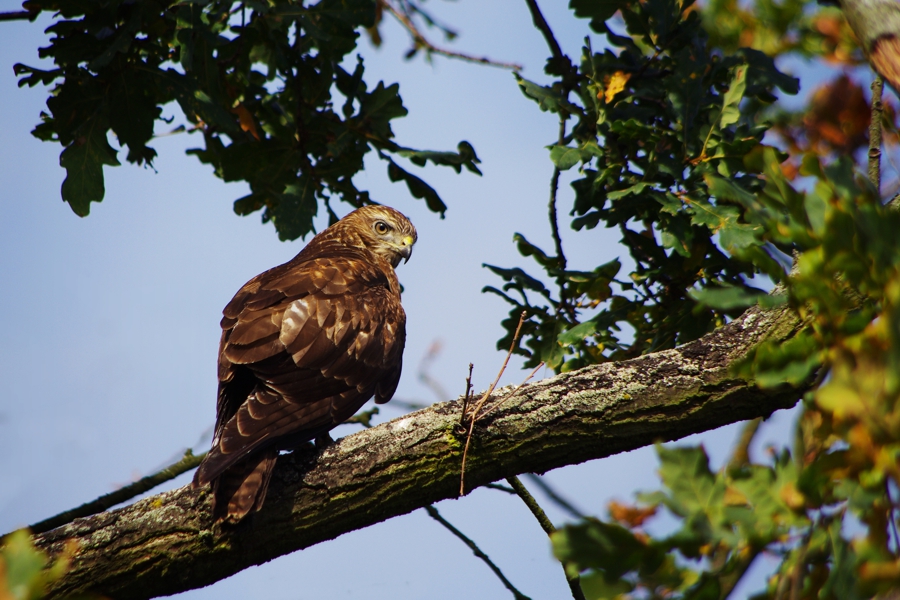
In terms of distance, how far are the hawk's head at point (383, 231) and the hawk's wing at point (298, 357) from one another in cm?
140

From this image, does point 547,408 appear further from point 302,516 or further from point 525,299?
point 525,299

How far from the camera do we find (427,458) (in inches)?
108

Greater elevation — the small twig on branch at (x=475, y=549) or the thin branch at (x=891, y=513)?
the small twig on branch at (x=475, y=549)

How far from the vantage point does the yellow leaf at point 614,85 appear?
372cm

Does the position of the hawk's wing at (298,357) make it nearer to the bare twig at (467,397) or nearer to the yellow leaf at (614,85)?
the bare twig at (467,397)

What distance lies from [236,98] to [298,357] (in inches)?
82.4

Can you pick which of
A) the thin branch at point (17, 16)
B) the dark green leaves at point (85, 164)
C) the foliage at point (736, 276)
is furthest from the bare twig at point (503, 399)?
the thin branch at point (17, 16)

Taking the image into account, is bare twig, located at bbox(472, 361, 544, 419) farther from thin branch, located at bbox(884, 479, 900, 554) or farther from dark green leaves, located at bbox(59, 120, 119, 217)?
A: dark green leaves, located at bbox(59, 120, 119, 217)

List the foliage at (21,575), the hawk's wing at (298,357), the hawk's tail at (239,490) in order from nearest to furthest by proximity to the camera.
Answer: the foliage at (21,575) → the hawk's tail at (239,490) → the hawk's wing at (298,357)

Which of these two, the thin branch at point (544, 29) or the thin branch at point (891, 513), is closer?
the thin branch at point (891, 513)

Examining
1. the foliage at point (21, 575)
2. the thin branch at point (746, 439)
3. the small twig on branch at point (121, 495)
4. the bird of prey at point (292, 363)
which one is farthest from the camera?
the thin branch at point (746, 439)

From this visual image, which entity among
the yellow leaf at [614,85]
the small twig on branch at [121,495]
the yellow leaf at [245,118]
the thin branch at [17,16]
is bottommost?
the small twig on branch at [121,495]

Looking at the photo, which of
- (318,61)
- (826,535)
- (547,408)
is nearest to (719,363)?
(547,408)

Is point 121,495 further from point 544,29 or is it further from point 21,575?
point 544,29
